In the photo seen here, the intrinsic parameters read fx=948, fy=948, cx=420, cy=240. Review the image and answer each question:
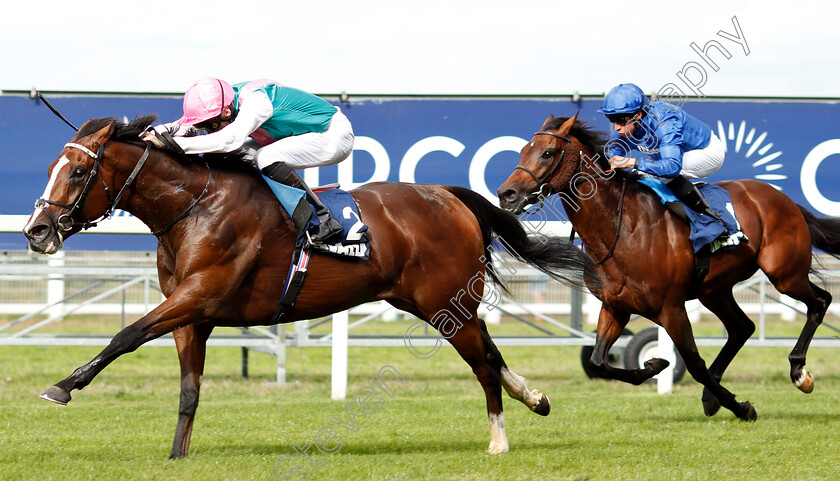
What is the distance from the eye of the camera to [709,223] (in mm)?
5668

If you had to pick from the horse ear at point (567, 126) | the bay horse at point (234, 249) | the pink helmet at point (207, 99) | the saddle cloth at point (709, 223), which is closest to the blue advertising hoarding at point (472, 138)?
the saddle cloth at point (709, 223)

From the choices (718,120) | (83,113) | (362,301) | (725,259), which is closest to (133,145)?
(362,301)

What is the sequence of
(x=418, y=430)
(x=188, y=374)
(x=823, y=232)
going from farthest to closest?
1. (x=823, y=232)
2. (x=418, y=430)
3. (x=188, y=374)

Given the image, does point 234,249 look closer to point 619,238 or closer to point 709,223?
point 619,238

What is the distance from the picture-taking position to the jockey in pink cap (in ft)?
15.1

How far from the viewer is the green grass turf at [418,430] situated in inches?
174

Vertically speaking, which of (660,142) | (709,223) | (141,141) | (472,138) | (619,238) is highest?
(660,142)

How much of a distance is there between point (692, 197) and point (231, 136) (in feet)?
9.25

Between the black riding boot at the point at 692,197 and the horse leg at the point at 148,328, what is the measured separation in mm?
2940

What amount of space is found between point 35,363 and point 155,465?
7146mm

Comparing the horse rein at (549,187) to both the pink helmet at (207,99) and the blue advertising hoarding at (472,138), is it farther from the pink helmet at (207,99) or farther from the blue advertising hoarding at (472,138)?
the blue advertising hoarding at (472,138)

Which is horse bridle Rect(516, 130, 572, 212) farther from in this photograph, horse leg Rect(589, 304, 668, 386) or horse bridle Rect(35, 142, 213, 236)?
horse bridle Rect(35, 142, 213, 236)

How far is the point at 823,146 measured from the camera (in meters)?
9.05

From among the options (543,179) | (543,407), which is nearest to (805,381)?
(543,407)
